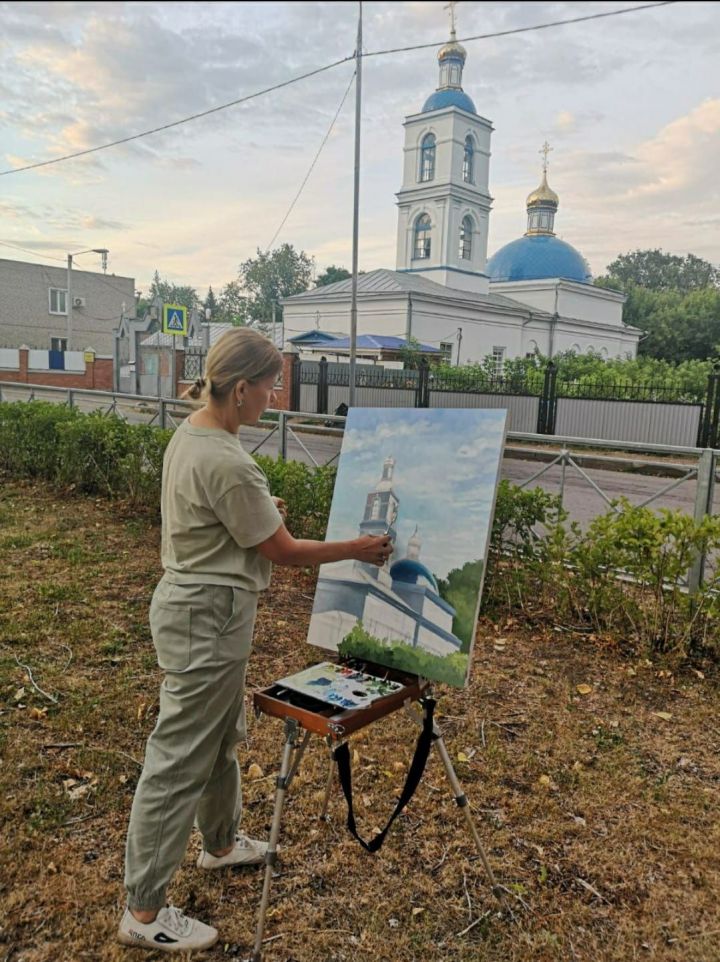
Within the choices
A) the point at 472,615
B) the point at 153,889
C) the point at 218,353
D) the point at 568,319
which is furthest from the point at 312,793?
the point at 568,319

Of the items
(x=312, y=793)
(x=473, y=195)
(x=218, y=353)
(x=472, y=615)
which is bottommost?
(x=312, y=793)

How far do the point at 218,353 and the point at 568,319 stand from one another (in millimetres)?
41740

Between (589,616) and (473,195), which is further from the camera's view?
(473,195)

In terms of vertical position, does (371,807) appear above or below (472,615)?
below

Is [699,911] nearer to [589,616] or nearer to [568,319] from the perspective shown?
[589,616]

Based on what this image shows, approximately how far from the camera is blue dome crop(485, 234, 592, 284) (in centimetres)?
4434

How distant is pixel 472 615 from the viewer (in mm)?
2510

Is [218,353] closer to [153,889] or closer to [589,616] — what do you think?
[153,889]

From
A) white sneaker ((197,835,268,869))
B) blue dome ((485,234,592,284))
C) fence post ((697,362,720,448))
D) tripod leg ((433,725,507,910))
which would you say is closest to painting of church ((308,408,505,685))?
tripod leg ((433,725,507,910))

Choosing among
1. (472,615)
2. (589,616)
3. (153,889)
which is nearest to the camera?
(153,889)

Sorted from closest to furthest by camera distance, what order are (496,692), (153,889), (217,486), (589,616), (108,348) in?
(217,486) < (153,889) < (496,692) < (589,616) < (108,348)

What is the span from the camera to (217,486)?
82.4 inches

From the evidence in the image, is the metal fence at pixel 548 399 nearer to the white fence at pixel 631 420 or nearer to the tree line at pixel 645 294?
the white fence at pixel 631 420

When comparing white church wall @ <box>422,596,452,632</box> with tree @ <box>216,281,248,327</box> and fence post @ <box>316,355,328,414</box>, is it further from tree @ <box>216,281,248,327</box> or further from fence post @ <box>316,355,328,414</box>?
tree @ <box>216,281,248,327</box>
